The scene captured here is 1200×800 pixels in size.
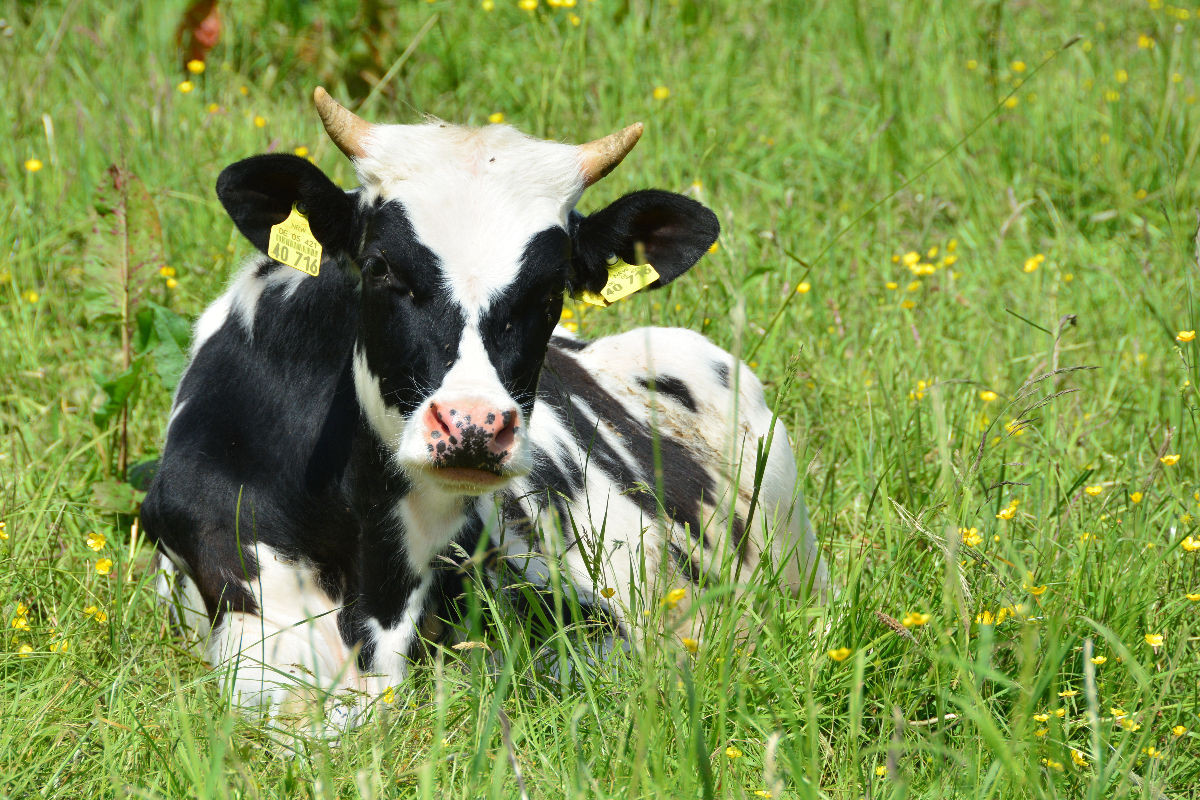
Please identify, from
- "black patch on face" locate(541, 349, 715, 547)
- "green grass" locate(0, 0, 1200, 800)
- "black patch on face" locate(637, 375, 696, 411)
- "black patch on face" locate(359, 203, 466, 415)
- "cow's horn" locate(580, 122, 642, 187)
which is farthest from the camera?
"black patch on face" locate(637, 375, 696, 411)

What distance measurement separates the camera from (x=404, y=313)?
9.48 feet

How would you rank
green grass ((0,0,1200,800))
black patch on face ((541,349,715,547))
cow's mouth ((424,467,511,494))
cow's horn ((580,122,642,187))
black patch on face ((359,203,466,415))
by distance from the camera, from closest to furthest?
green grass ((0,0,1200,800)), cow's mouth ((424,467,511,494)), black patch on face ((359,203,466,415)), cow's horn ((580,122,642,187)), black patch on face ((541,349,715,547))

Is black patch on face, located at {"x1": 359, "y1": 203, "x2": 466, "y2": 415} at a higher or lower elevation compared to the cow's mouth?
higher

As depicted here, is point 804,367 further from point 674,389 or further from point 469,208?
point 469,208

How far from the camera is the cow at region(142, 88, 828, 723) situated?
9.34 ft

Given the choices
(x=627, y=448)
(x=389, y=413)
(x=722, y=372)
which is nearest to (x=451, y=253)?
(x=389, y=413)

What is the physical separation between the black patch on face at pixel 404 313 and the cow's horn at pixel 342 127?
189mm

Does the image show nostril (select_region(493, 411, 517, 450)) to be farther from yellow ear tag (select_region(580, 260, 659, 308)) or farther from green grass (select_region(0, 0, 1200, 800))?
yellow ear tag (select_region(580, 260, 659, 308))

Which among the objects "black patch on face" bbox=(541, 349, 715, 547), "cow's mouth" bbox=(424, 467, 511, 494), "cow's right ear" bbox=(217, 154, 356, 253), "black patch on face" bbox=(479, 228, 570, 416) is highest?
"cow's right ear" bbox=(217, 154, 356, 253)

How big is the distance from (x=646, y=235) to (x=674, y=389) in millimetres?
911

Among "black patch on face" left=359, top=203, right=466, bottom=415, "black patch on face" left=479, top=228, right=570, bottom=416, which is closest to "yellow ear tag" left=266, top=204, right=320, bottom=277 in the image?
"black patch on face" left=359, top=203, right=466, bottom=415

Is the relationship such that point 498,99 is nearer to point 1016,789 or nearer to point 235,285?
point 235,285

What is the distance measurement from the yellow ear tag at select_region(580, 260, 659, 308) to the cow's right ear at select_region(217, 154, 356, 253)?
25.2 inches

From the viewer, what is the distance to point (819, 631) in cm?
310
